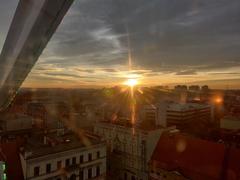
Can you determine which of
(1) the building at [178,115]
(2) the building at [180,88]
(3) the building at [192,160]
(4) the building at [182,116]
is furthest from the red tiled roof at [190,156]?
(2) the building at [180,88]

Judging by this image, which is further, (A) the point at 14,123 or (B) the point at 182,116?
(B) the point at 182,116

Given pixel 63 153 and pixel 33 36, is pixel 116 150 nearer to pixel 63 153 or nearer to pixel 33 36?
pixel 63 153

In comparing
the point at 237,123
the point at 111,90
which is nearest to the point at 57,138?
the point at 237,123

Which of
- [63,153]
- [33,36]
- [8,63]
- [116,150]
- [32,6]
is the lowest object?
[116,150]

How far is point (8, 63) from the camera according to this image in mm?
2678

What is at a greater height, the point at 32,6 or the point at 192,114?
the point at 32,6

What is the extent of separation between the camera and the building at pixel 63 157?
679 inches

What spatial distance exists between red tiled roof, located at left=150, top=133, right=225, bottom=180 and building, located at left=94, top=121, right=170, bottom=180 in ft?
4.15

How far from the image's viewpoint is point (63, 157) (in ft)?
62.0

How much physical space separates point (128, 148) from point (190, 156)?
7.52 meters

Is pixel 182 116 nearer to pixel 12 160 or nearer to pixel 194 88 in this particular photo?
pixel 12 160

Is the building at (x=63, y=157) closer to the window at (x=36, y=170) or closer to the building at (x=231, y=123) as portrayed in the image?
the window at (x=36, y=170)

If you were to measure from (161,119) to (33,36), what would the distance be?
46310mm

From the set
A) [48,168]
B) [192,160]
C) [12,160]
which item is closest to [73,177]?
[48,168]
